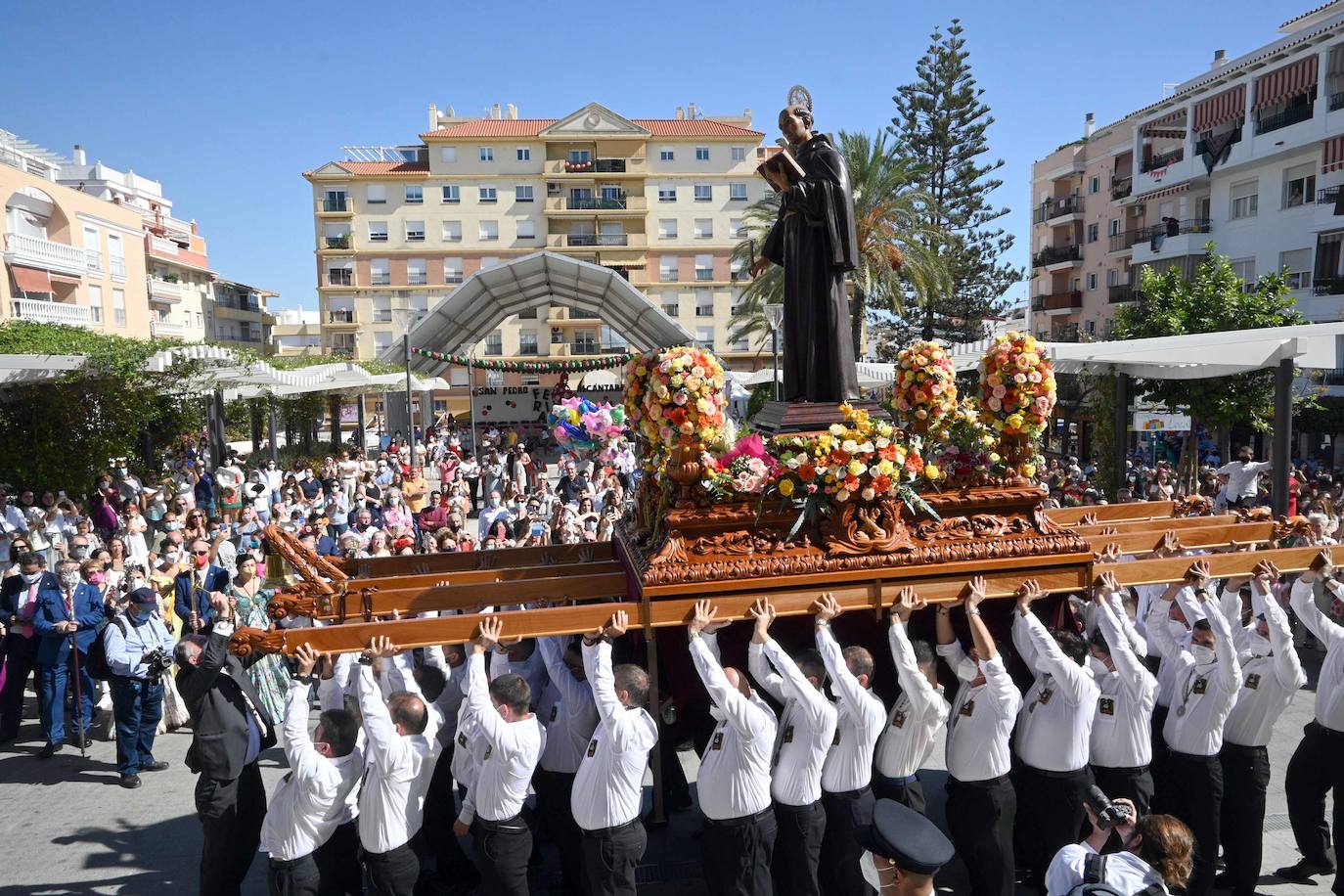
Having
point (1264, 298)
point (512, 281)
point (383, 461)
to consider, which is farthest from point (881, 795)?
point (512, 281)

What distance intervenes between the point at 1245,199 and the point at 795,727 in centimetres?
2781

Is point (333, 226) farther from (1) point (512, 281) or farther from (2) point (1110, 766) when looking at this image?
(2) point (1110, 766)

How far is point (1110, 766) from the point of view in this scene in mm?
5438

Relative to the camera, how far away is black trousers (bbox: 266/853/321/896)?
4.88m

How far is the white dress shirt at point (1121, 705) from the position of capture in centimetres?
521

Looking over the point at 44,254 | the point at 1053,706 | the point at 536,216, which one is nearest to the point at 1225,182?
the point at 1053,706

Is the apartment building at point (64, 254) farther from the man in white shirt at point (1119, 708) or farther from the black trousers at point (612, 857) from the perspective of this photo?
the man in white shirt at point (1119, 708)

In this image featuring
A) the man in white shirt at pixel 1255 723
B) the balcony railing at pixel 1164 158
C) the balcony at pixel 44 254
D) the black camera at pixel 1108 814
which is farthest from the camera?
the balcony at pixel 44 254

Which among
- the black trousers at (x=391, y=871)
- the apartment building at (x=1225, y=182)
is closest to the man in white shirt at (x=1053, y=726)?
the black trousers at (x=391, y=871)

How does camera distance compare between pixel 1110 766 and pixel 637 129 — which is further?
pixel 637 129

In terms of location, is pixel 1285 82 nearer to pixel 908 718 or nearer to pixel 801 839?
pixel 908 718

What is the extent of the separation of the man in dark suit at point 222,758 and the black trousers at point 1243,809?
5928mm

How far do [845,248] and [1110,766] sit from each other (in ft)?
11.7

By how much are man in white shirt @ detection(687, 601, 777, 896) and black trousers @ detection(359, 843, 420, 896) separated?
162 centimetres
